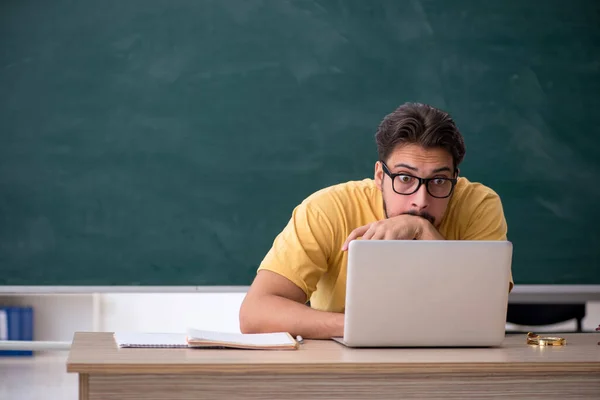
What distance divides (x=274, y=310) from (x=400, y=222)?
40 cm

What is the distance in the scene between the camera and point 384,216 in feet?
7.67

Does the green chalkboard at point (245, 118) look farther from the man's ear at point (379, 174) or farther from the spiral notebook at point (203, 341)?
the spiral notebook at point (203, 341)

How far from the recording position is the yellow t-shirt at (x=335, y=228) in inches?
85.4

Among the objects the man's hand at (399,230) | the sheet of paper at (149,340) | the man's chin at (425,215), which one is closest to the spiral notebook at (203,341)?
the sheet of paper at (149,340)

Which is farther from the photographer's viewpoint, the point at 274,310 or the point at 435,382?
the point at 274,310

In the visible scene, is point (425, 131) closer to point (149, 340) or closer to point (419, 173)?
point (419, 173)

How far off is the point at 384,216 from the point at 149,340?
38.1 inches

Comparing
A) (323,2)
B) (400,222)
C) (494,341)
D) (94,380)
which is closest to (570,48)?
(323,2)

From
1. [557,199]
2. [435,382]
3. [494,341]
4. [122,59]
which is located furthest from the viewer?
[557,199]

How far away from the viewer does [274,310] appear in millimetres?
1935

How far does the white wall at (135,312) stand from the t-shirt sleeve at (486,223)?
2348mm

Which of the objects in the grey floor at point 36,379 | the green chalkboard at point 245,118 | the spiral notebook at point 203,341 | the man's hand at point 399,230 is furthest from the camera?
the grey floor at point 36,379

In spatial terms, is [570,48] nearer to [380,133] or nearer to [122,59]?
[380,133]

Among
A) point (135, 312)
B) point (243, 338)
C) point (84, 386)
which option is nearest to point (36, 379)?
point (135, 312)
